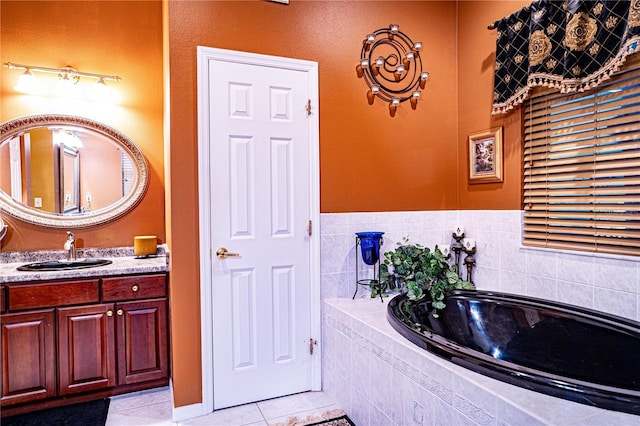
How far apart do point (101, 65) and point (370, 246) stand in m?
2.39

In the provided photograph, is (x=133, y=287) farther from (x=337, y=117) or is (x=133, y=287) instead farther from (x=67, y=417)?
(x=337, y=117)

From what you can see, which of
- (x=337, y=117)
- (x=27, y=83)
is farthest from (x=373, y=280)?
(x=27, y=83)

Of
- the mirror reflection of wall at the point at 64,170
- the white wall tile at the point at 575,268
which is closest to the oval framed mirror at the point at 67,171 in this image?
the mirror reflection of wall at the point at 64,170

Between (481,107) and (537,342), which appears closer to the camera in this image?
(537,342)

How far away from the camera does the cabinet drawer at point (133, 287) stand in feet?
7.98

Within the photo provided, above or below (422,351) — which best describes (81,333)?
below

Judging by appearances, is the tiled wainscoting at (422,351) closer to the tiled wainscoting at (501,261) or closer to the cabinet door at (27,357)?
the tiled wainscoting at (501,261)

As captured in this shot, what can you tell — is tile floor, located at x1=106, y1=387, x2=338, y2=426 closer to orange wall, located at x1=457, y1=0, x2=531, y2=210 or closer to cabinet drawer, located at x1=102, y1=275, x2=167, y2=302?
cabinet drawer, located at x1=102, y1=275, x2=167, y2=302

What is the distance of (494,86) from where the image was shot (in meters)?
2.62

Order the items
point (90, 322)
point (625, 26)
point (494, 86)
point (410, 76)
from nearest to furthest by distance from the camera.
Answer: point (625, 26) < point (90, 322) < point (494, 86) < point (410, 76)

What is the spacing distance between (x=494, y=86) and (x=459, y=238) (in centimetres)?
113

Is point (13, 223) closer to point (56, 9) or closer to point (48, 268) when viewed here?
point (48, 268)

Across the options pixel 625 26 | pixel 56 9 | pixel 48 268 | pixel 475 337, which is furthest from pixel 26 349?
pixel 625 26

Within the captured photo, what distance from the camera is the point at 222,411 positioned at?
2.34 meters
